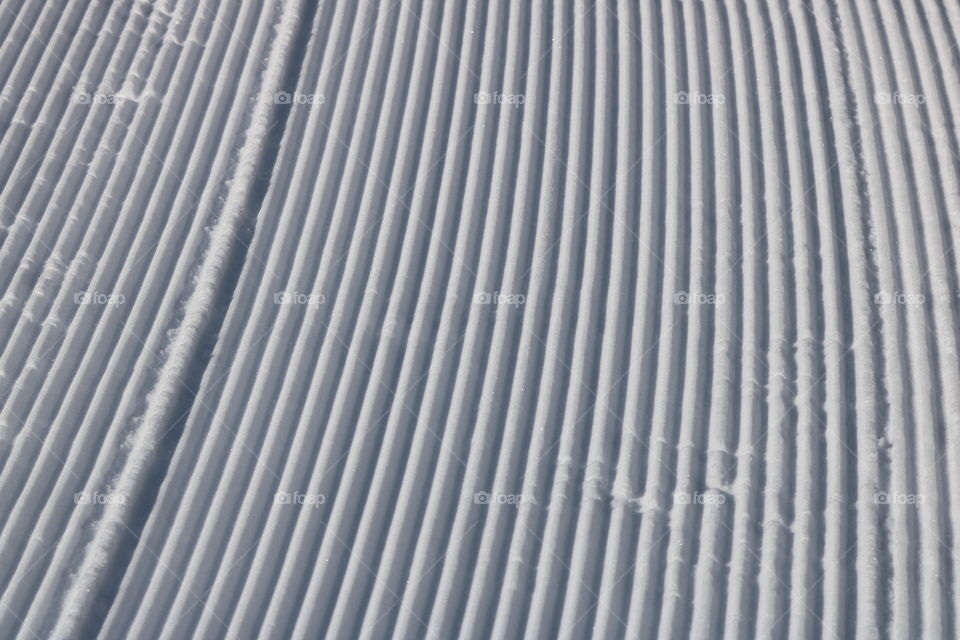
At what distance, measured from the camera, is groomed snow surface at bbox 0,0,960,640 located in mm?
2670

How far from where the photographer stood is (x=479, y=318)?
3115 mm

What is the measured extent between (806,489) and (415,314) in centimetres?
140

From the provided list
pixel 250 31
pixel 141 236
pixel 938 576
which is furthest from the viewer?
pixel 250 31

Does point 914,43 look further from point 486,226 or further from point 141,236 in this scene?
point 141,236

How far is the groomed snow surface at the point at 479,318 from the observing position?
267 centimetres

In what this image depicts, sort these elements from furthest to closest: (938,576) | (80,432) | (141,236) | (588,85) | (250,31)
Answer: (250,31), (588,85), (141,236), (80,432), (938,576)

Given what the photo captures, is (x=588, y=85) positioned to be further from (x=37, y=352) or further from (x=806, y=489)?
(x=37, y=352)

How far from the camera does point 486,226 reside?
10.9 feet

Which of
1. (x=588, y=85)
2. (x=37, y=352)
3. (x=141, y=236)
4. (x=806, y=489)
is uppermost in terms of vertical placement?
(x=588, y=85)

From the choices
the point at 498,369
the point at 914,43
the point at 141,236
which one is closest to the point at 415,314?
the point at 498,369

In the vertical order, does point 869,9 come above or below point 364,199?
above

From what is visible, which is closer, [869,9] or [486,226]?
[486,226]

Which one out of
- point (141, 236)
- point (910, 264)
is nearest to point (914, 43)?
point (910, 264)

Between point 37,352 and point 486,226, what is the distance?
1.64m
